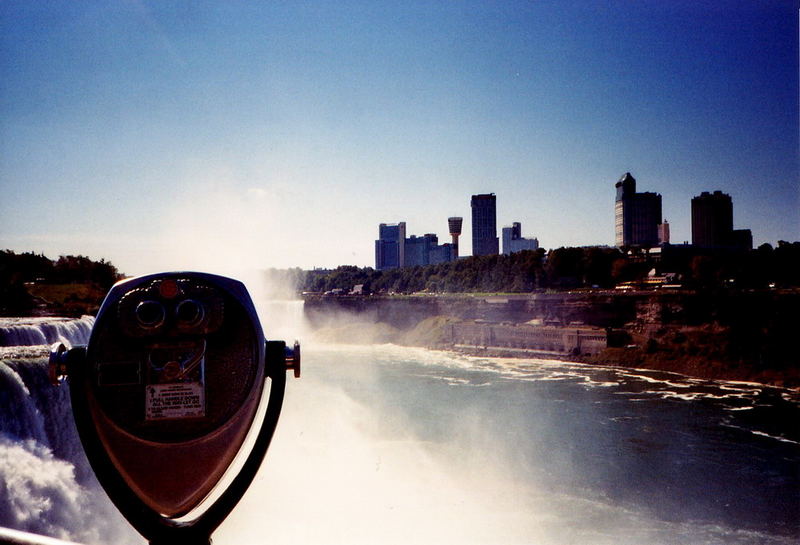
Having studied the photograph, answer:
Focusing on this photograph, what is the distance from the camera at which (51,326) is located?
14914mm

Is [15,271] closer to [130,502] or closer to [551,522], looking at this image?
[551,522]

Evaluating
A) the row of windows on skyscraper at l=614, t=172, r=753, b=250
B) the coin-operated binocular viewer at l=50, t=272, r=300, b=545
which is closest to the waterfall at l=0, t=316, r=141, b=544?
the coin-operated binocular viewer at l=50, t=272, r=300, b=545

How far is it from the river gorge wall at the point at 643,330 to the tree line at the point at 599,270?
6.09 metres

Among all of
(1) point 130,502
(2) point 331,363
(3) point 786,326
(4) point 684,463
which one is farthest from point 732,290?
(1) point 130,502

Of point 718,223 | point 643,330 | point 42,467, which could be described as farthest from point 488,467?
point 718,223

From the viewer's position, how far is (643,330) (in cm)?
4591

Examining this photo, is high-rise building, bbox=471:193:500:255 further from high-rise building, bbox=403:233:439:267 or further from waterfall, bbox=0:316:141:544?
waterfall, bbox=0:316:141:544

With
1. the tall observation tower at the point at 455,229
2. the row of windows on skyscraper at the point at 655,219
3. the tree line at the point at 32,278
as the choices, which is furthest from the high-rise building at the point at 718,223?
the tree line at the point at 32,278

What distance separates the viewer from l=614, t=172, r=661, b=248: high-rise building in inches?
A: 5113

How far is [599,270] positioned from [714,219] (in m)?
48.6

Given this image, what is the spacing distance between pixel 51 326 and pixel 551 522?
14.9 meters

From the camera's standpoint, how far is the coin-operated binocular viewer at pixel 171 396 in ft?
3.86

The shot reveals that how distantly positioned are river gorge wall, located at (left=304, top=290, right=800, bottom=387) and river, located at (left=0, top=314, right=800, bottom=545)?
4.87 m

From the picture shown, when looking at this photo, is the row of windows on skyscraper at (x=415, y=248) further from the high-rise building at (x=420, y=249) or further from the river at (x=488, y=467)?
the river at (x=488, y=467)
